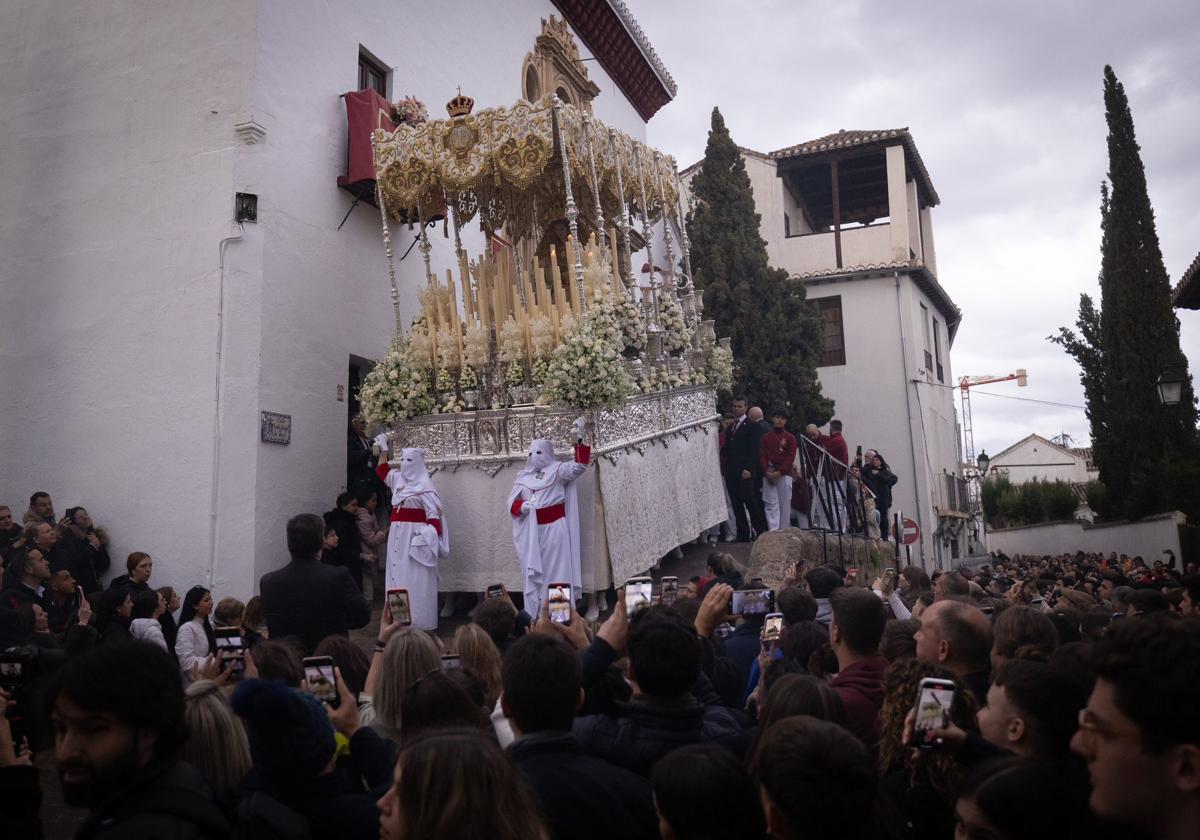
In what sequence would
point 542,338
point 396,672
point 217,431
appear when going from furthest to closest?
point 542,338
point 217,431
point 396,672

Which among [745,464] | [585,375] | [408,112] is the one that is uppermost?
[408,112]

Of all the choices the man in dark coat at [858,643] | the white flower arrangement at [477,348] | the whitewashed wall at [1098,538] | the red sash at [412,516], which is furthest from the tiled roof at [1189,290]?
the man in dark coat at [858,643]

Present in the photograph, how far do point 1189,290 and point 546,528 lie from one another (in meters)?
14.8

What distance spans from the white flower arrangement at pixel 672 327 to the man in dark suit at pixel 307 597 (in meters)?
7.15

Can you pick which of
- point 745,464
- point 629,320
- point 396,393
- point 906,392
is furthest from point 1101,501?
point 396,393

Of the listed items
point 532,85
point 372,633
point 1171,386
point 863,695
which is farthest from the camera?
point 532,85

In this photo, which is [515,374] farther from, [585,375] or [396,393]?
[396,393]

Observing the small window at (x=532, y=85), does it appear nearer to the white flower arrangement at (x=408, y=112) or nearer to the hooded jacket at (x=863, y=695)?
the white flower arrangement at (x=408, y=112)

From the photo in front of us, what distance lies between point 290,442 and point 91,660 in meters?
8.47

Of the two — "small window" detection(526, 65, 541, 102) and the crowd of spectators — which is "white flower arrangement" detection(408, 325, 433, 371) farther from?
"small window" detection(526, 65, 541, 102)

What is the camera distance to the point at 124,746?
7.82 feet

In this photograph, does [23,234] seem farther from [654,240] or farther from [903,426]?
[903,426]

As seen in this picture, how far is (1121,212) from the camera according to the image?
811 inches

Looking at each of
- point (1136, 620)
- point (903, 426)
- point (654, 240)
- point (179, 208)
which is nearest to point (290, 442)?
point (179, 208)
